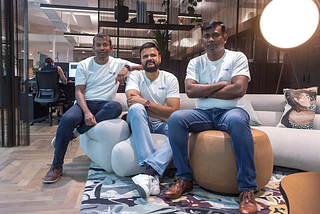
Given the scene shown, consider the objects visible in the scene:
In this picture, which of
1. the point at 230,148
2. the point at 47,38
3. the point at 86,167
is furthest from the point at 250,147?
the point at 47,38

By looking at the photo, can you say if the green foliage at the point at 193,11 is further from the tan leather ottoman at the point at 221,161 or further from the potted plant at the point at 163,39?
the tan leather ottoman at the point at 221,161

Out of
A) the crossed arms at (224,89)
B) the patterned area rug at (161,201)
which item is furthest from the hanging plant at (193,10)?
the patterned area rug at (161,201)

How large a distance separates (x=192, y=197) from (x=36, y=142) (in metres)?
2.70

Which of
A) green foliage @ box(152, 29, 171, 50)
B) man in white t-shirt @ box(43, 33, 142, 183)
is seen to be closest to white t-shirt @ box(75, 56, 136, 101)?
man in white t-shirt @ box(43, 33, 142, 183)

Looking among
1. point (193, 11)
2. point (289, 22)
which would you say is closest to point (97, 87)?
point (289, 22)

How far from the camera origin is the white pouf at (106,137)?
7.32ft

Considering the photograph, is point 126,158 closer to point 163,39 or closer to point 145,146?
point 145,146

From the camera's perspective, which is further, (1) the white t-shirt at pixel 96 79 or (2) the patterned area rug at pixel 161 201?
(1) the white t-shirt at pixel 96 79

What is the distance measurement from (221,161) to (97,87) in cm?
137

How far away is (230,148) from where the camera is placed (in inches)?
68.9

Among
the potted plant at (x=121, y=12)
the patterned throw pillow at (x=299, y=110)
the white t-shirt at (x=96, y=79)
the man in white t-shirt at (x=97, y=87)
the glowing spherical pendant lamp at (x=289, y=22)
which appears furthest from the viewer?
the potted plant at (x=121, y=12)

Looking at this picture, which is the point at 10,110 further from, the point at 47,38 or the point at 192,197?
the point at 47,38

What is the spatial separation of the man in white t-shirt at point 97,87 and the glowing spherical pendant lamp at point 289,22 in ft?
6.48

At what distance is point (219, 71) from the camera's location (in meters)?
2.06
